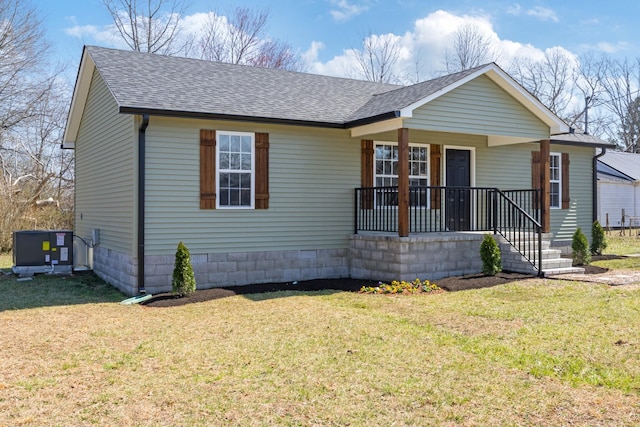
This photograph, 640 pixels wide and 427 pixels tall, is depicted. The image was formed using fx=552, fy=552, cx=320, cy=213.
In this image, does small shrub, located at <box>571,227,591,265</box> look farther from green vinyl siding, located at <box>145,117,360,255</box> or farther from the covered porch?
green vinyl siding, located at <box>145,117,360,255</box>

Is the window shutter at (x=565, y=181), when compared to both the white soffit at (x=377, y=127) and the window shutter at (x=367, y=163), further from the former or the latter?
the white soffit at (x=377, y=127)

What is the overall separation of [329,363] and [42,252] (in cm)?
891

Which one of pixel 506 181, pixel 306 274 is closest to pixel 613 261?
pixel 506 181

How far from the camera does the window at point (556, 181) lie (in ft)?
47.1

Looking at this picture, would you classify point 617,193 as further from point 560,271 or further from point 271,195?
point 271,195

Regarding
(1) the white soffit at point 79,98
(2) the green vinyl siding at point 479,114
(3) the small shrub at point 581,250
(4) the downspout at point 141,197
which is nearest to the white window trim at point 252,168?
(4) the downspout at point 141,197

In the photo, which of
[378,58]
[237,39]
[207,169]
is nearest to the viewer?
[207,169]

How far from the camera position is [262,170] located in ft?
33.4

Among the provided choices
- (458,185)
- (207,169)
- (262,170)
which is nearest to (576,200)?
(458,185)

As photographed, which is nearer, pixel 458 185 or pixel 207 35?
pixel 458 185

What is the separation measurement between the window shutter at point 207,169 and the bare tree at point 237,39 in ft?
68.8

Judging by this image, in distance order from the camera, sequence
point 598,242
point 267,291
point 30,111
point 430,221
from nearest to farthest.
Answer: point 267,291
point 430,221
point 598,242
point 30,111

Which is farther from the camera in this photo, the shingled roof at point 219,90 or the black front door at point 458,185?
the black front door at point 458,185

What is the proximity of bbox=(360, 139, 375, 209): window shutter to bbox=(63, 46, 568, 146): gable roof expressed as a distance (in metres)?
0.75
